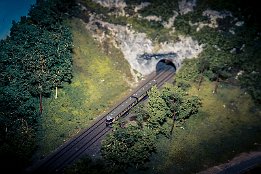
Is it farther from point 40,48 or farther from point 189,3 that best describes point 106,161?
point 189,3

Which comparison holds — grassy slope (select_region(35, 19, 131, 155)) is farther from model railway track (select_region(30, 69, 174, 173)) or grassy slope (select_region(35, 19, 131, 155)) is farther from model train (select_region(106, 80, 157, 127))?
model train (select_region(106, 80, 157, 127))

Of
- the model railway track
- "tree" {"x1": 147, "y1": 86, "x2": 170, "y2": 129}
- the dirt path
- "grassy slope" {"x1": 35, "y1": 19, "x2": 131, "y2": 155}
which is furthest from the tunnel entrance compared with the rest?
the dirt path

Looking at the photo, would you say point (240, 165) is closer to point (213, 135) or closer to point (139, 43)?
point (213, 135)

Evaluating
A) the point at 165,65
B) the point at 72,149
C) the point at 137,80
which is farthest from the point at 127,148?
the point at 165,65

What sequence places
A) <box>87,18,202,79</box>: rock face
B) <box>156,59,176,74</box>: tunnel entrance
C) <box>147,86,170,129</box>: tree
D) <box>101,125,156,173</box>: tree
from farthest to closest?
<box>156,59,176,74</box>: tunnel entrance, <box>87,18,202,79</box>: rock face, <box>147,86,170,129</box>: tree, <box>101,125,156,173</box>: tree

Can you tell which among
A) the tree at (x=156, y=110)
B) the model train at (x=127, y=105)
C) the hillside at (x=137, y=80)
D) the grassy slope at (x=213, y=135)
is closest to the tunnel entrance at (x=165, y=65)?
the hillside at (x=137, y=80)

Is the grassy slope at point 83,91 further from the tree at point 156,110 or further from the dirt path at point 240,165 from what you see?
the dirt path at point 240,165
